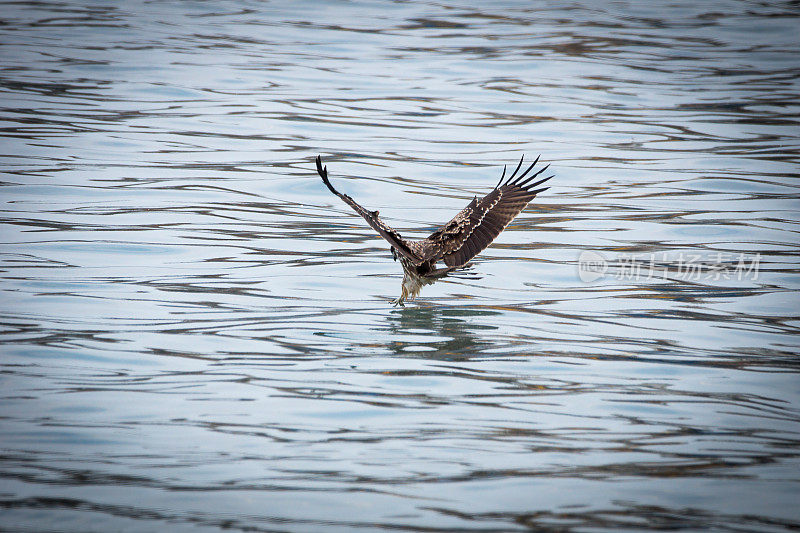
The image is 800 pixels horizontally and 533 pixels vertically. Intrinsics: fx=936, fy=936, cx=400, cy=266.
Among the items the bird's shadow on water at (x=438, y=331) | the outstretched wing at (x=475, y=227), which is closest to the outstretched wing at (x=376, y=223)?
the outstretched wing at (x=475, y=227)

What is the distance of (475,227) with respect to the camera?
26.1ft

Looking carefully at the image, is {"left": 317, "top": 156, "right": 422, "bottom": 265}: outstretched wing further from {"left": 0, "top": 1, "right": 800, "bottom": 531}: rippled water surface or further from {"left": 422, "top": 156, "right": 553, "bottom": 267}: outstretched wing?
{"left": 0, "top": 1, "right": 800, "bottom": 531}: rippled water surface

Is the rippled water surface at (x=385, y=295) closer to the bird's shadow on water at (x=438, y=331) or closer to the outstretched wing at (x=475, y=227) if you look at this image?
the bird's shadow on water at (x=438, y=331)

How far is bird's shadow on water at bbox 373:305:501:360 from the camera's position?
22.9 ft

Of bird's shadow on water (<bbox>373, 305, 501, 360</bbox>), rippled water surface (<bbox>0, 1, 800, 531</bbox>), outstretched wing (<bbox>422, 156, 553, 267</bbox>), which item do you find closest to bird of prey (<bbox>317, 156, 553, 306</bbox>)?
outstretched wing (<bbox>422, 156, 553, 267</bbox>)

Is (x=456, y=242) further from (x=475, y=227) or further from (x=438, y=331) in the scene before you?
(x=438, y=331)

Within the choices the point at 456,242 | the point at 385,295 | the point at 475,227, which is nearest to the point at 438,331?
the point at 456,242

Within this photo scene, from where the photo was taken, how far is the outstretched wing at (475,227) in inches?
303

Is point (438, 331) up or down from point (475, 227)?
down

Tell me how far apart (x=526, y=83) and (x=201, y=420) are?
45.4 ft

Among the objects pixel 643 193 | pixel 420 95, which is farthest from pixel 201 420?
pixel 420 95

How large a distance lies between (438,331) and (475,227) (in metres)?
1.02

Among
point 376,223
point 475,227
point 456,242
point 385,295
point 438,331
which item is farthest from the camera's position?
point 385,295

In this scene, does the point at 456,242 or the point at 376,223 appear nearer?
the point at 376,223
